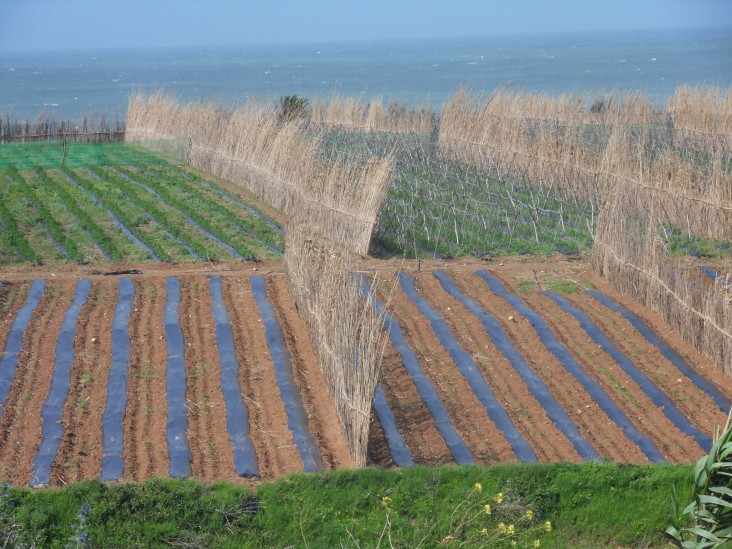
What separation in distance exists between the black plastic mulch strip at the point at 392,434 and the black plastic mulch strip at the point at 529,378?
3.72 ft

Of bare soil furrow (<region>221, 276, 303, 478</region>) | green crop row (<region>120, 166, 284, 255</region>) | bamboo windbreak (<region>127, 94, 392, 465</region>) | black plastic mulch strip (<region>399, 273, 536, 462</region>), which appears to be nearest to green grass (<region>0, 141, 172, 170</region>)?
bamboo windbreak (<region>127, 94, 392, 465</region>)

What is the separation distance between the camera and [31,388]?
22.9 ft

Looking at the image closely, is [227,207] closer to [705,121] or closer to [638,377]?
[638,377]

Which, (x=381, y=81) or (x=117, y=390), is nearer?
(x=117, y=390)

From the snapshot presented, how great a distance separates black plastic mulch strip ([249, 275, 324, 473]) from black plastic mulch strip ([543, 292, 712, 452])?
8.48 feet

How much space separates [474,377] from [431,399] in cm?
57

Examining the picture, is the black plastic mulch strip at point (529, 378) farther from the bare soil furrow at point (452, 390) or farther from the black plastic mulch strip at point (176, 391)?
the black plastic mulch strip at point (176, 391)

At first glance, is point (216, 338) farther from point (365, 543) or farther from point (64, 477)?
point (365, 543)

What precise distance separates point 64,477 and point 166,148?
13.2 meters

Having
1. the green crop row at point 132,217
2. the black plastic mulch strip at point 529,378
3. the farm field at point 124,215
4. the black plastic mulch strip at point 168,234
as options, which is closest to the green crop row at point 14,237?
the farm field at point 124,215

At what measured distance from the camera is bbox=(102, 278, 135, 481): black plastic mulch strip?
19.5ft

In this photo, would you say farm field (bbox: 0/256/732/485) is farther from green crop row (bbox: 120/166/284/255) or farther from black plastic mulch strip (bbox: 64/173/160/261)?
green crop row (bbox: 120/166/284/255)

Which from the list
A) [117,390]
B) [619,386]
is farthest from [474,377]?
[117,390]

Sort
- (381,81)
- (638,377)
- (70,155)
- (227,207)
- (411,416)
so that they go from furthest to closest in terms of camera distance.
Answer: (381,81) < (70,155) < (227,207) < (638,377) < (411,416)
